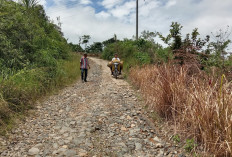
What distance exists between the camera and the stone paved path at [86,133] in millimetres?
2686

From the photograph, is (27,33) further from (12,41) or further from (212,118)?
(212,118)

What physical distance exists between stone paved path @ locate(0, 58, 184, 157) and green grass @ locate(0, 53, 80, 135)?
10.6 inches

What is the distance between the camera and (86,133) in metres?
3.31

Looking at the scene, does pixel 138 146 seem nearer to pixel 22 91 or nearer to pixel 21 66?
pixel 22 91

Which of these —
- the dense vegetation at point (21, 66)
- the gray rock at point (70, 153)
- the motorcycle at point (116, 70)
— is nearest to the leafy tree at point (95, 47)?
the motorcycle at point (116, 70)

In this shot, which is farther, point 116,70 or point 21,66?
point 116,70

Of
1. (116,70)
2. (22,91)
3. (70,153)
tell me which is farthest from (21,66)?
(116,70)

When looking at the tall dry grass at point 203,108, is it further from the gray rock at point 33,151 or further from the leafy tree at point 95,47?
the leafy tree at point 95,47

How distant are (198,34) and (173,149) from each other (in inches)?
177

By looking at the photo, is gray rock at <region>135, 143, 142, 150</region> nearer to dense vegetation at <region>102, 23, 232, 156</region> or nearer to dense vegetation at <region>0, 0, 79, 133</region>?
dense vegetation at <region>102, 23, 232, 156</region>

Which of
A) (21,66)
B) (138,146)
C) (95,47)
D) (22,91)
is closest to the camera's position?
(138,146)

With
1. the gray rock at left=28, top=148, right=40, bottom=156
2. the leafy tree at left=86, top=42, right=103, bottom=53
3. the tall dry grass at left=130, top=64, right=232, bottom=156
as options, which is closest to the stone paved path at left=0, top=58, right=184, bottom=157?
the gray rock at left=28, top=148, right=40, bottom=156

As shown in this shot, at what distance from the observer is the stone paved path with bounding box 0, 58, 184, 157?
8.81ft

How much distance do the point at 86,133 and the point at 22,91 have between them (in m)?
2.34
